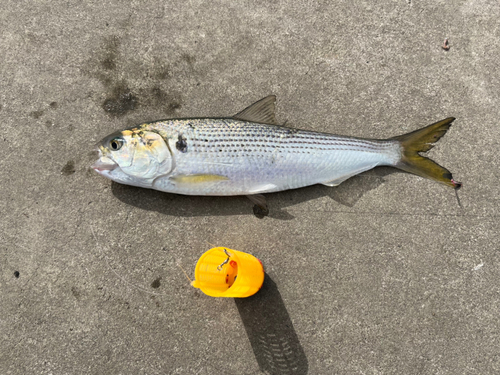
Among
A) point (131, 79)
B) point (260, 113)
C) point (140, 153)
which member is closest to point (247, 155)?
point (260, 113)

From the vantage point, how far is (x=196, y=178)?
3191 millimetres

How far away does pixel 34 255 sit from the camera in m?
3.36

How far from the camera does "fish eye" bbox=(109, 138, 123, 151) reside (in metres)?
3.13

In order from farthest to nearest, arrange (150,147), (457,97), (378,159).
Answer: (457,97) < (378,159) < (150,147)

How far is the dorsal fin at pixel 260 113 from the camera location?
3.33 metres

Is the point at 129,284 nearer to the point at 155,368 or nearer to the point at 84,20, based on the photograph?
the point at 155,368

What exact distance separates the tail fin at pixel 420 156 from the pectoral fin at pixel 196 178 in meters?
2.15

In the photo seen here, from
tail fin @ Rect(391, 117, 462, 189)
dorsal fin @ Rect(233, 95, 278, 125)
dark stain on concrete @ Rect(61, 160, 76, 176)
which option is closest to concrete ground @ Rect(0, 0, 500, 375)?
dark stain on concrete @ Rect(61, 160, 76, 176)

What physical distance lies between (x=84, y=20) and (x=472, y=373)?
21.1ft

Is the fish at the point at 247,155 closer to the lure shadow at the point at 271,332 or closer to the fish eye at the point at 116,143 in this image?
the fish eye at the point at 116,143

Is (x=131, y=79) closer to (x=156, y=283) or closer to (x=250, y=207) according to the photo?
(x=250, y=207)

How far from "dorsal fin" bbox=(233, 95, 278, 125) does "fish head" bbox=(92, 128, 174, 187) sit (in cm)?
96

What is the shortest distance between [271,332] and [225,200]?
159cm

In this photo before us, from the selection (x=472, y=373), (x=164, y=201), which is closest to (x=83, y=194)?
(x=164, y=201)
